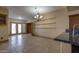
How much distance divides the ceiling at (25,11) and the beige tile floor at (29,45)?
39cm

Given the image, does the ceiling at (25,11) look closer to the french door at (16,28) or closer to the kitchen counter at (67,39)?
the french door at (16,28)

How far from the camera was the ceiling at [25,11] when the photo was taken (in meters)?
1.81

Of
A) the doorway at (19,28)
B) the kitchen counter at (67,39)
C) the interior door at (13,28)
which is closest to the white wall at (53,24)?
the kitchen counter at (67,39)

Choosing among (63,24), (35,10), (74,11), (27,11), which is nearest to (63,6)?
(74,11)

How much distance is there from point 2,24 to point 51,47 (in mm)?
987

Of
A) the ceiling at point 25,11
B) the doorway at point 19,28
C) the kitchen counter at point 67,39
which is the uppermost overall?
the ceiling at point 25,11

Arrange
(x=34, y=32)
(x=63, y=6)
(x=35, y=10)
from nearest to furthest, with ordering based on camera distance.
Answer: (x=63, y=6) → (x=35, y=10) → (x=34, y=32)

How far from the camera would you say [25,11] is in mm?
1898

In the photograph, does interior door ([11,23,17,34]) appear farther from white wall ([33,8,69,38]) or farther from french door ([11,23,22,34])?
white wall ([33,8,69,38])

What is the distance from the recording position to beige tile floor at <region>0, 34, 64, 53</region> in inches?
70.4

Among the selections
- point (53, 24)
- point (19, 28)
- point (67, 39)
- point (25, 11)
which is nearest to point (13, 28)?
point (19, 28)

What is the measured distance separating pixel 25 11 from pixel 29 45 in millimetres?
640

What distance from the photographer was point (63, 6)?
1754 mm
